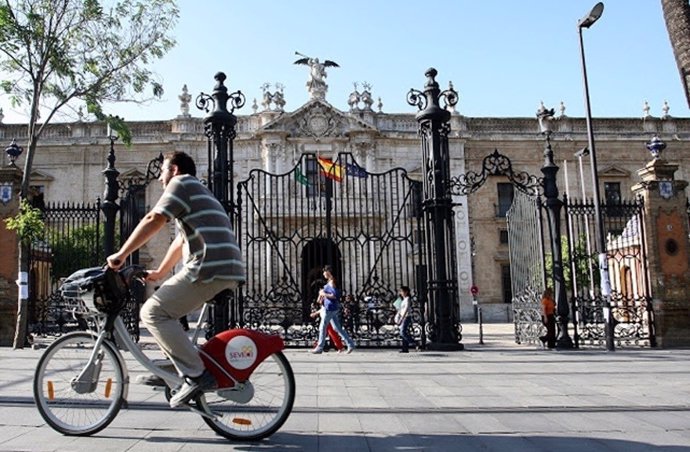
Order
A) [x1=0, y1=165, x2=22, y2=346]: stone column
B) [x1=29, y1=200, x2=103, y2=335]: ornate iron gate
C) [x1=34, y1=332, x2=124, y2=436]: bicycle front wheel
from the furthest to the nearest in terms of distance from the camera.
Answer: [x1=29, y1=200, x2=103, y2=335]: ornate iron gate
[x1=0, y1=165, x2=22, y2=346]: stone column
[x1=34, y1=332, x2=124, y2=436]: bicycle front wheel

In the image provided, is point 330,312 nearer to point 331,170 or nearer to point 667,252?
point 331,170

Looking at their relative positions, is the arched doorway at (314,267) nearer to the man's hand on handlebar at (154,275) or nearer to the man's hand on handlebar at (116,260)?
the man's hand on handlebar at (154,275)

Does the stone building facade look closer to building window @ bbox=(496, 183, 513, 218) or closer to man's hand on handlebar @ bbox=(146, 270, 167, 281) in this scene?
building window @ bbox=(496, 183, 513, 218)

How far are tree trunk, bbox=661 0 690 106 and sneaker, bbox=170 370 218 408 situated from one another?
17.2 feet

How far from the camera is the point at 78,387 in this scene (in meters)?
4.14

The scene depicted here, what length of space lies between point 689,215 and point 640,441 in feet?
35.7

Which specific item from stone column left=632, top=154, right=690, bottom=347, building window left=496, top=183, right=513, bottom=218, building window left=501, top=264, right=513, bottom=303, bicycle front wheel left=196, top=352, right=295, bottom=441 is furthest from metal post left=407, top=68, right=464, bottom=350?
building window left=496, top=183, right=513, bottom=218

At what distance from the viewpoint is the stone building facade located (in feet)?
101

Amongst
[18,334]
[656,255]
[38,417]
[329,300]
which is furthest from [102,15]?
[656,255]

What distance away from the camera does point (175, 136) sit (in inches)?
1219

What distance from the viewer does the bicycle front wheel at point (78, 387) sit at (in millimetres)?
4125

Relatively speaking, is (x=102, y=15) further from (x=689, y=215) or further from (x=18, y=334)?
(x=689, y=215)

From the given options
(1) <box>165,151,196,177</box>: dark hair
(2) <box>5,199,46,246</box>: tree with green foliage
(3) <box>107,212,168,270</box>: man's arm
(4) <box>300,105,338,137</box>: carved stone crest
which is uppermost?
(4) <box>300,105,338,137</box>: carved stone crest

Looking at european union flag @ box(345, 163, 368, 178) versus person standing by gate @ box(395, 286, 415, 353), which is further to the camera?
european union flag @ box(345, 163, 368, 178)
